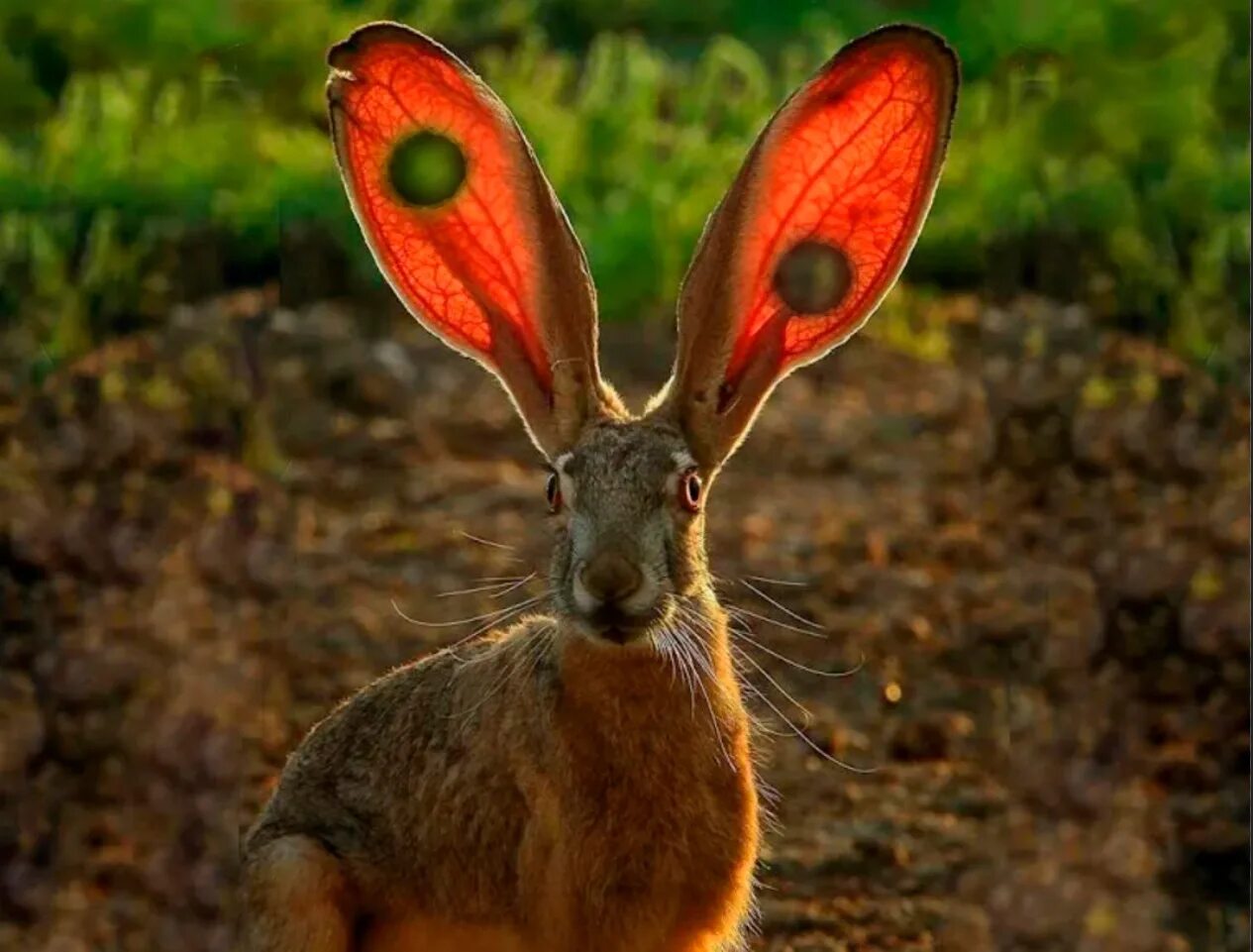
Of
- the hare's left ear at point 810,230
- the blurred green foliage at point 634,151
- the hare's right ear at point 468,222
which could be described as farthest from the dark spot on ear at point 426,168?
the blurred green foliage at point 634,151

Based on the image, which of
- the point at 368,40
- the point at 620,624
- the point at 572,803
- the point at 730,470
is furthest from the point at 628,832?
the point at 730,470

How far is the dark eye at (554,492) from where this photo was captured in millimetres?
2406

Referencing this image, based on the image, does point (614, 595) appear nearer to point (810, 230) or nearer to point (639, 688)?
point (639, 688)

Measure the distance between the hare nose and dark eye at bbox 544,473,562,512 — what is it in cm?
15

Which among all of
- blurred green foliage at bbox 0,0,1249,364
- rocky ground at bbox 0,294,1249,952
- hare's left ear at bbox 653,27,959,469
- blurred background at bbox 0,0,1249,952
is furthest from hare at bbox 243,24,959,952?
blurred green foliage at bbox 0,0,1249,364

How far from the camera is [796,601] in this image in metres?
3.94

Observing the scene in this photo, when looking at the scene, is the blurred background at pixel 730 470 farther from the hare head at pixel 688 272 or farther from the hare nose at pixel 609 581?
the hare nose at pixel 609 581

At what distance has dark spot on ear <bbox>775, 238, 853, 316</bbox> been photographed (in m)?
2.49

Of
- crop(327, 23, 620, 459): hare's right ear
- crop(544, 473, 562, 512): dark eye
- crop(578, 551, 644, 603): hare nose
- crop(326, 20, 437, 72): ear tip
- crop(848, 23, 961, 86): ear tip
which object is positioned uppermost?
crop(848, 23, 961, 86): ear tip

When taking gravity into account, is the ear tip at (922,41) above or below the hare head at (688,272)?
above

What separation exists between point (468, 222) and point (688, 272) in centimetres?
22

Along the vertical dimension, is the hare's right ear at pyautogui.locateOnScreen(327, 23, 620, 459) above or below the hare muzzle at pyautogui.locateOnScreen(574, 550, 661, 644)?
above

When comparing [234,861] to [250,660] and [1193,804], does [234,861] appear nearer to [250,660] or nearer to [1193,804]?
[250,660]

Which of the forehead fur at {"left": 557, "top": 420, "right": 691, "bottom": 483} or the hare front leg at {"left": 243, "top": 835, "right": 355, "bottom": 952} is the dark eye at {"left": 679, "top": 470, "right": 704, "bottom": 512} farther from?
the hare front leg at {"left": 243, "top": 835, "right": 355, "bottom": 952}
